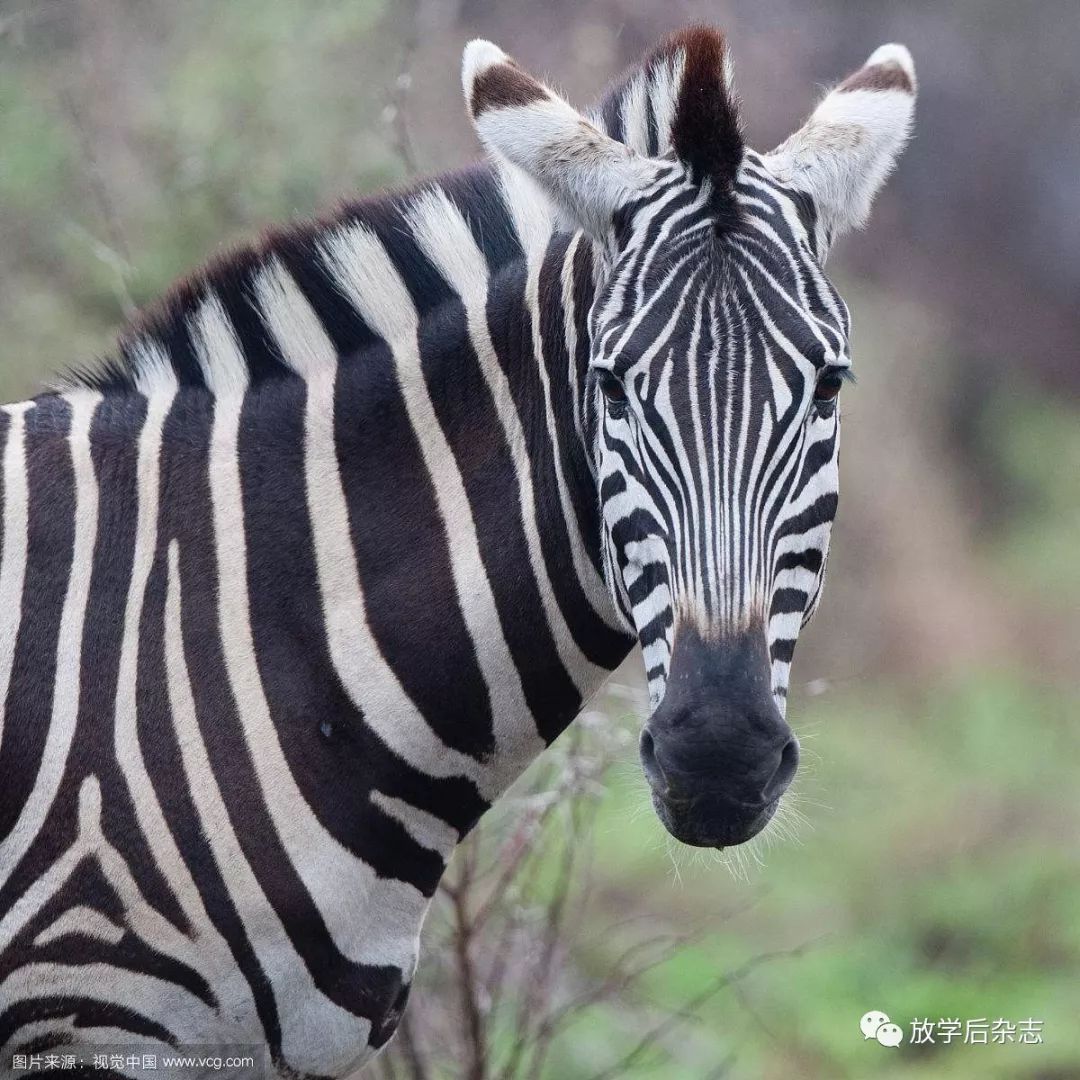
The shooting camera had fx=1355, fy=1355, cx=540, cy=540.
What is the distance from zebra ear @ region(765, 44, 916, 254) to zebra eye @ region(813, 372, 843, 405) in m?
0.43

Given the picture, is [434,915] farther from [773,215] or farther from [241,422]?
[773,215]

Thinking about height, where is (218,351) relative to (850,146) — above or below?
below

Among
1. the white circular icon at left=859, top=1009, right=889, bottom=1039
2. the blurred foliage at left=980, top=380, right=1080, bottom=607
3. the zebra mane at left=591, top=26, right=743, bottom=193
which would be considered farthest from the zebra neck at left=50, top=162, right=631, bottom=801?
the blurred foliage at left=980, top=380, right=1080, bottom=607

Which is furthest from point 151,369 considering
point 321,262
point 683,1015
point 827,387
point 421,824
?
point 683,1015

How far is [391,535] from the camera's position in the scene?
3.44 meters

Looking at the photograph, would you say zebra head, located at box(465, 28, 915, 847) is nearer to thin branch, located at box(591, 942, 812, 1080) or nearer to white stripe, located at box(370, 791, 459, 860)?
white stripe, located at box(370, 791, 459, 860)

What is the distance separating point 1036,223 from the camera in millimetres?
17000

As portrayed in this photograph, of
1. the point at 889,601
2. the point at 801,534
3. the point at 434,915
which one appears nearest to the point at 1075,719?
the point at 889,601

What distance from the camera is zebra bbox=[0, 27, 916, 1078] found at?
2.94 m

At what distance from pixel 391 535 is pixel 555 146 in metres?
1.04

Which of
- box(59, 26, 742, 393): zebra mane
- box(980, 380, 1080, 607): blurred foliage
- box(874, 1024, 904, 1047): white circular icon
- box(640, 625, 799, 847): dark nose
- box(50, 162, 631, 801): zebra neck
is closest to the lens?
box(640, 625, 799, 847): dark nose

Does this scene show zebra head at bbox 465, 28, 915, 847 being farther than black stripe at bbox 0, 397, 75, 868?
No

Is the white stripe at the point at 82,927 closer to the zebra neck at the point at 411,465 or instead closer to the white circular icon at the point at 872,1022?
the zebra neck at the point at 411,465

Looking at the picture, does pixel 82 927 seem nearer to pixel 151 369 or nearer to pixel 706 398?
pixel 151 369
